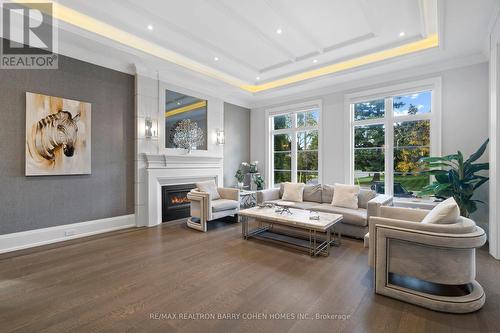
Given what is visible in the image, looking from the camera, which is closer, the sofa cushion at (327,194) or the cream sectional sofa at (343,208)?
the cream sectional sofa at (343,208)

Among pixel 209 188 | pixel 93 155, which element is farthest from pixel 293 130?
pixel 93 155

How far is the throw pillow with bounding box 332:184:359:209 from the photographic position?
4.51m

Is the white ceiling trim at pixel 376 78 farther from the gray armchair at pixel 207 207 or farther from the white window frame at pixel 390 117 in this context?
the gray armchair at pixel 207 207

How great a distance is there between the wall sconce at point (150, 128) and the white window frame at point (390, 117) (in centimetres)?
438

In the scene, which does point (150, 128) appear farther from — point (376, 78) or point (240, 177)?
point (376, 78)

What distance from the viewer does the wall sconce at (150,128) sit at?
485cm

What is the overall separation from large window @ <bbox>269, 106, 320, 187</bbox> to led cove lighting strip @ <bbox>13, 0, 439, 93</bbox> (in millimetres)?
963

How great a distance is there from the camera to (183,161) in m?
5.47

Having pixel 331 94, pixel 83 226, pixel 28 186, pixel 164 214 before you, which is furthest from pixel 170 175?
pixel 331 94

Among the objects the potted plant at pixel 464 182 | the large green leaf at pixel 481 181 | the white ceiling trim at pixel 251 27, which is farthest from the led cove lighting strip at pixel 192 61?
the large green leaf at pixel 481 181

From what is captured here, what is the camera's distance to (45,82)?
12.2 feet

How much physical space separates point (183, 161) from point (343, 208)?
3.61 meters

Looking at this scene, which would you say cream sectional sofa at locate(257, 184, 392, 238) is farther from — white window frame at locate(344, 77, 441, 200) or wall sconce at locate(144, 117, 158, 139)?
wall sconce at locate(144, 117, 158, 139)

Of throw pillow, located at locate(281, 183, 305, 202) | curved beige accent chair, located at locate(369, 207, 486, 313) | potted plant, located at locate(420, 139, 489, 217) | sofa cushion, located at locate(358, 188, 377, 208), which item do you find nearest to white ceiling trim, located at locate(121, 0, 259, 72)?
throw pillow, located at locate(281, 183, 305, 202)
